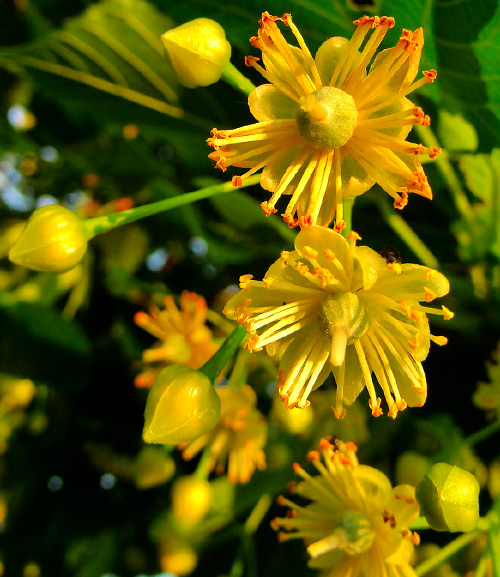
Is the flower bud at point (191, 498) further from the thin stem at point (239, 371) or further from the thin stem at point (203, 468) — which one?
the thin stem at point (239, 371)

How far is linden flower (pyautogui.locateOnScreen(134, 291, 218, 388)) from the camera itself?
44.2 inches

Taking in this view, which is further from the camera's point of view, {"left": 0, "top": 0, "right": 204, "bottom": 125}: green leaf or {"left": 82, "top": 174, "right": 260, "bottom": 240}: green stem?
{"left": 0, "top": 0, "right": 204, "bottom": 125}: green leaf

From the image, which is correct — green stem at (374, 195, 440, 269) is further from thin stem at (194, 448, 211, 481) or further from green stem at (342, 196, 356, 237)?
thin stem at (194, 448, 211, 481)

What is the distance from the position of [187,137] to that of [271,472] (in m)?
0.61

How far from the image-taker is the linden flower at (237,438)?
1090 mm

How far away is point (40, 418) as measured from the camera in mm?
1506

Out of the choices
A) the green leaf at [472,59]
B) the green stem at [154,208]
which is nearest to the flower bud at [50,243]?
the green stem at [154,208]

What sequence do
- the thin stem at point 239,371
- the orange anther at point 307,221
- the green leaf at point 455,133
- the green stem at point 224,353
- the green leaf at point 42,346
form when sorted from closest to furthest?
the orange anther at point 307,221 → the green stem at point 224,353 → the green leaf at point 455,133 → the thin stem at point 239,371 → the green leaf at point 42,346

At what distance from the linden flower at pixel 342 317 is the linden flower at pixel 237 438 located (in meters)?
0.35

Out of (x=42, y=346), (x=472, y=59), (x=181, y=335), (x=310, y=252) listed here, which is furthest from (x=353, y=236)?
(x=42, y=346)

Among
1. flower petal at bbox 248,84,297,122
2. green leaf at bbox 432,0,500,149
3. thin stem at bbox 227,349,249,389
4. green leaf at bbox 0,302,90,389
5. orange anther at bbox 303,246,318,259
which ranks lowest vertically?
green leaf at bbox 0,302,90,389

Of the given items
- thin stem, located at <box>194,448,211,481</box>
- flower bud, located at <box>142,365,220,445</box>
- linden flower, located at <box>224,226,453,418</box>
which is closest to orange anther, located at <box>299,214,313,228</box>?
linden flower, located at <box>224,226,453,418</box>

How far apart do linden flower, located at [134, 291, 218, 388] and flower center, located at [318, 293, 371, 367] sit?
405 mm

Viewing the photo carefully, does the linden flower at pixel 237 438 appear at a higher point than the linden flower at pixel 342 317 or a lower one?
lower
